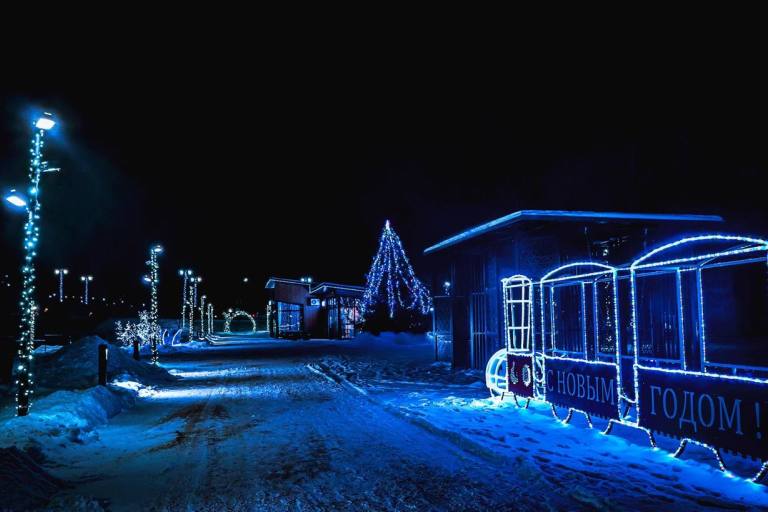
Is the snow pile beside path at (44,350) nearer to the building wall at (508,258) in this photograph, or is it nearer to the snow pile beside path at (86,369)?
the snow pile beside path at (86,369)

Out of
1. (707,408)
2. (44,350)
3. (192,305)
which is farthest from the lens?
(192,305)

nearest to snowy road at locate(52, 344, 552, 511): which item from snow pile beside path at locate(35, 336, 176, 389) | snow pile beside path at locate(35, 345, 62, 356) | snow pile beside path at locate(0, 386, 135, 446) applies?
snow pile beside path at locate(0, 386, 135, 446)

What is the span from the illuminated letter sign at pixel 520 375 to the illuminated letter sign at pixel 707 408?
3.51 metres

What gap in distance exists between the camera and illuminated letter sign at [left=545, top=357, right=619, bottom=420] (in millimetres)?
8664

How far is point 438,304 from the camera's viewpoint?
78.0 feet

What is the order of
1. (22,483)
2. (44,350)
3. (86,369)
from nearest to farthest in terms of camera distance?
(22,483) → (86,369) → (44,350)

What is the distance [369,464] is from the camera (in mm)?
7332

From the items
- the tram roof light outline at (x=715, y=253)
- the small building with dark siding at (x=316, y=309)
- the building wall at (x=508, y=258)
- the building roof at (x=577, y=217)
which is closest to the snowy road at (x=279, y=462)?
the tram roof light outline at (x=715, y=253)

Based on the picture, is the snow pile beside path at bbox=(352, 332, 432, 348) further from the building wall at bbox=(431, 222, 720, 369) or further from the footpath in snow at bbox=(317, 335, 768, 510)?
the footpath in snow at bbox=(317, 335, 768, 510)

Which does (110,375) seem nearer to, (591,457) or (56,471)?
(56,471)

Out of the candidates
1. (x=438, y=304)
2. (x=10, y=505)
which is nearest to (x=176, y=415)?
(x=10, y=505)

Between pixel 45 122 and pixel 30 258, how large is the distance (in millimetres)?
2682

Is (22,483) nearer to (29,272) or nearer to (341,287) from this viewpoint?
(29,272)

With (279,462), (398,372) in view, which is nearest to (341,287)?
(398,372)
